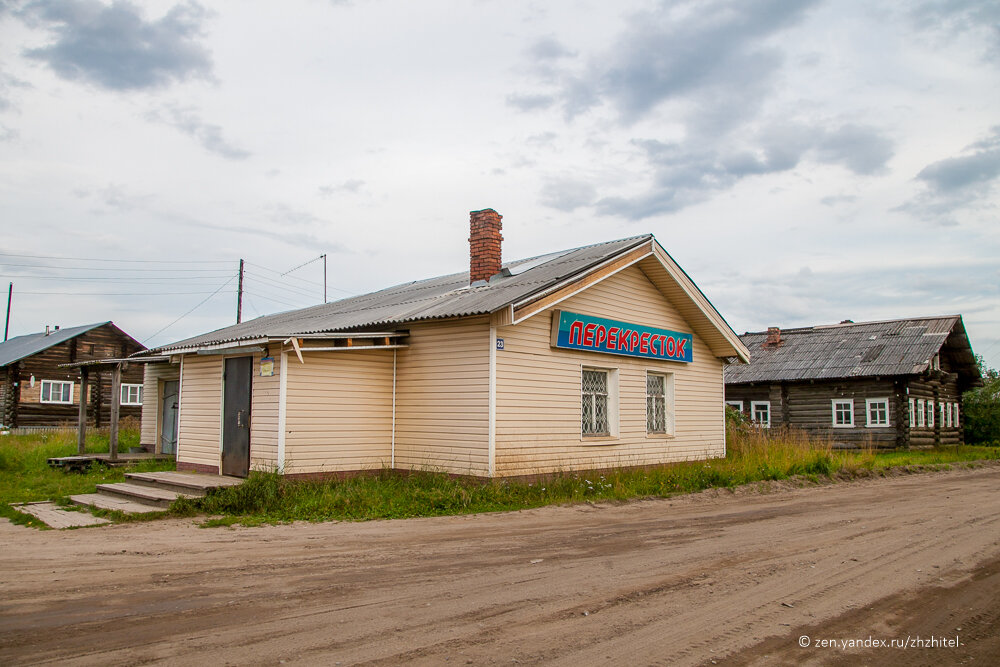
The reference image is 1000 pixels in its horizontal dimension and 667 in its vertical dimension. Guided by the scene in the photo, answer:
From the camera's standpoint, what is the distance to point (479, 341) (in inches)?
470

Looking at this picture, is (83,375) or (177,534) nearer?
(177,534)

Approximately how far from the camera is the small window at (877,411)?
25.5 meters

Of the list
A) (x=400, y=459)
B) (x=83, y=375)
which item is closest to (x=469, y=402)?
(x=400, y=459)

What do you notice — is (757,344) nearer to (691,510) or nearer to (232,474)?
(691,510)

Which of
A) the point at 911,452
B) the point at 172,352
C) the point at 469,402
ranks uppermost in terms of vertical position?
the point at 172,352

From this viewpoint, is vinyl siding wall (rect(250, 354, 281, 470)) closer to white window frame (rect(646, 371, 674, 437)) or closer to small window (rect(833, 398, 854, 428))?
white window frame (rect(646, 371, 674, 437))

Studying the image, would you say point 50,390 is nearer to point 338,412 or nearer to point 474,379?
point 338,412

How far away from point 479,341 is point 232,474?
514 cm

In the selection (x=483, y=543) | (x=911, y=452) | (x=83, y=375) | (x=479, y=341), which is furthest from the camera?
Answer: (x=911, y=452)

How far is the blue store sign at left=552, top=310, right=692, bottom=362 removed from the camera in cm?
1297

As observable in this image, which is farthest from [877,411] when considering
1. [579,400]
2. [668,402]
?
[579,400]

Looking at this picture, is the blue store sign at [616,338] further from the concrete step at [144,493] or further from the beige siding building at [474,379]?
the concrete step at [144,493]

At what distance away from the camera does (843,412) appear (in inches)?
1049

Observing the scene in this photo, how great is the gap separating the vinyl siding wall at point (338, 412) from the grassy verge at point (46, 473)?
3801 millimetres
